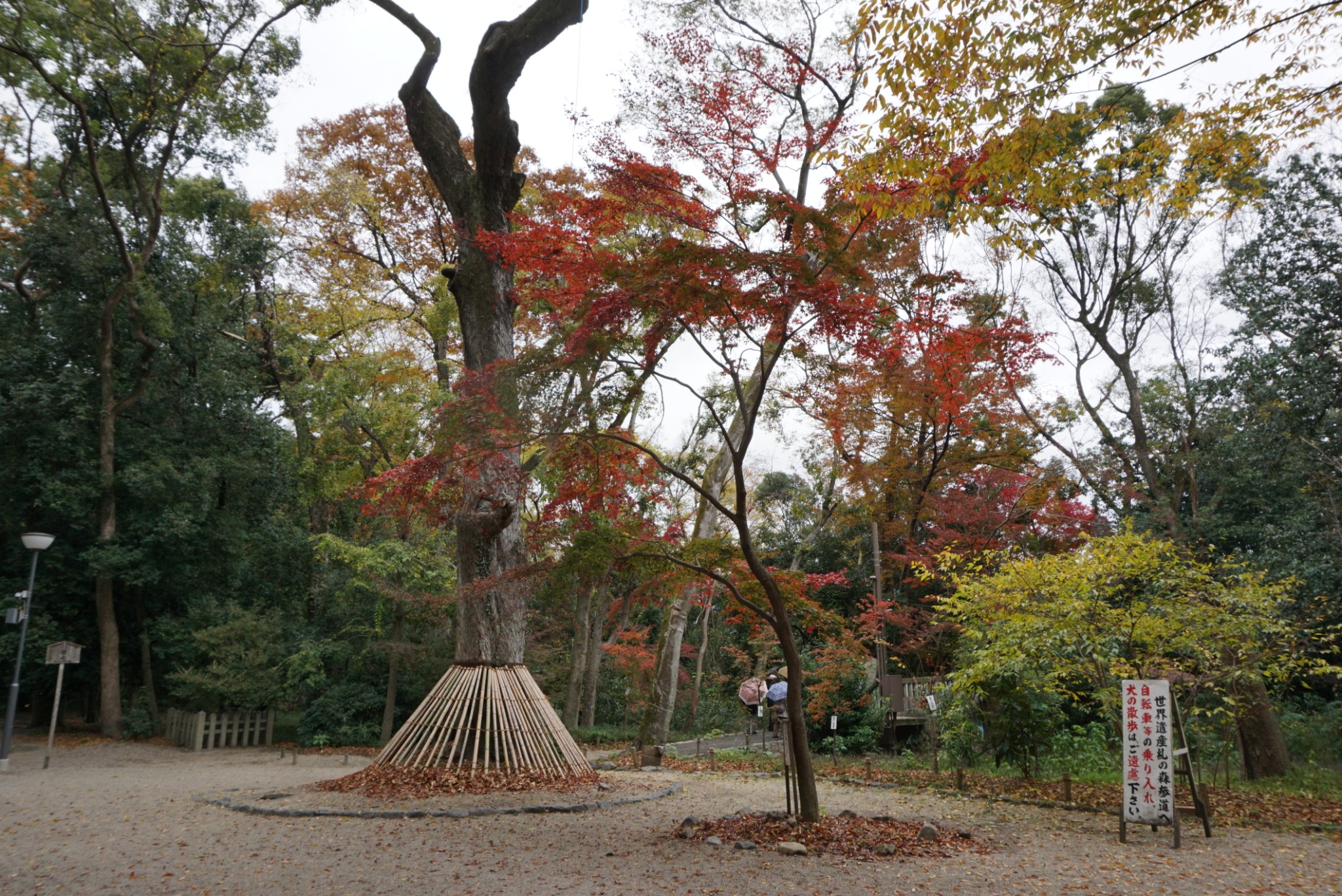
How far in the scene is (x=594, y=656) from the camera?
18.2 meters

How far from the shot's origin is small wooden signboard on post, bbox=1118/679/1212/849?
18.5 ft

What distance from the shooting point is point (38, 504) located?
45.9 feet

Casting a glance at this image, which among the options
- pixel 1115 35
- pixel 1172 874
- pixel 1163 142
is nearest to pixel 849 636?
pixel 1172 874

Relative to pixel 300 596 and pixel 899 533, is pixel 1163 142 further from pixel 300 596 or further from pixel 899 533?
pixel 300 596

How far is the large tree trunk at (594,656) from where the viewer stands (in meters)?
17.5

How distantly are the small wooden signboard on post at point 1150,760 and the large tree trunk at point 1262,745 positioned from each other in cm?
426

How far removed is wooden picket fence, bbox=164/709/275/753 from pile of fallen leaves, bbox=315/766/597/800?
7.96m

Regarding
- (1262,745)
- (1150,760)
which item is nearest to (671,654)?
(1150,760)

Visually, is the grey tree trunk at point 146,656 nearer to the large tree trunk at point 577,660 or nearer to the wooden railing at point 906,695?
the large tree trunk at point 577,660

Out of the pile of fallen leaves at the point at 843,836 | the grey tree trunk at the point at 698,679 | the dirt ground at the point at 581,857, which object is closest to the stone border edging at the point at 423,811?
the dirt ground at the point at 581,857

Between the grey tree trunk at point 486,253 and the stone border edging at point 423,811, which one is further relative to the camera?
the grey tree trunk at point 486,253

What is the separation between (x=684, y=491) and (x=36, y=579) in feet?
44.1

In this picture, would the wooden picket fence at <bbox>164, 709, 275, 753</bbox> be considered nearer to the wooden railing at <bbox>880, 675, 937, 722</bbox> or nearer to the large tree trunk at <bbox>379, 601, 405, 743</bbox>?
the large tree trunk at <bbox>379, 601, 405, 743</bbox>

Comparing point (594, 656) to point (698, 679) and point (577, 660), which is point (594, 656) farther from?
point (698, 679)
